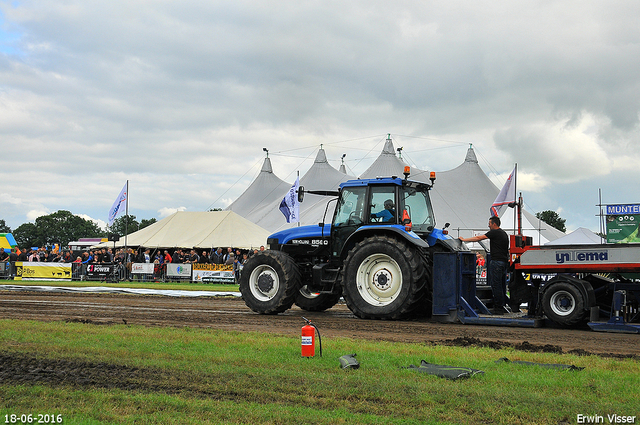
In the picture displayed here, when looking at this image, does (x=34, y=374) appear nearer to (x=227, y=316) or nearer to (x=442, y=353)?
(x=442, y=353)

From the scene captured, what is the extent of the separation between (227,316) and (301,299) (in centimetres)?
225

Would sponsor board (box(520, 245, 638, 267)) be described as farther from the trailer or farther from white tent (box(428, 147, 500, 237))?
white tent (box(428, 147, 500, 237))

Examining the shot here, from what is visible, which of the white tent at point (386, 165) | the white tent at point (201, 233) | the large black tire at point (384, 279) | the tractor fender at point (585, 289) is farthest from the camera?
the white tent at point (386, 165)

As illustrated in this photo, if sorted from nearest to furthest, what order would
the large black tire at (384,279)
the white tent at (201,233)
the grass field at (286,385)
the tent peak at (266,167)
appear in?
1. the grass field at (286,385)
2. the large black tire at (384,279)
3. the white tent at (201,233)
4. the tent peak at (266,167)

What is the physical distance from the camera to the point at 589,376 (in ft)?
18.3

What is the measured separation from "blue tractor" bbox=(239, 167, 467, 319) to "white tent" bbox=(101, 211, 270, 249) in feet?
74.0

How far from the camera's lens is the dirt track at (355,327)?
311 inches

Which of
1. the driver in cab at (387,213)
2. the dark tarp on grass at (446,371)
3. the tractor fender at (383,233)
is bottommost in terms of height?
the dark tarp on grass at (446,371)

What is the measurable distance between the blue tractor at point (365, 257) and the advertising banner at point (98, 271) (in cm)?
1947

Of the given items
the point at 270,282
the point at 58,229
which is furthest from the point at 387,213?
the point at 58,229

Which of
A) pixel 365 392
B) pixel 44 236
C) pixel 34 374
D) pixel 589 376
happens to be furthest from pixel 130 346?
pixel 44 236

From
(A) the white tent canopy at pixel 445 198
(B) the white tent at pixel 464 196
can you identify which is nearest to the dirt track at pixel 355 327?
(A) the white tent canopy at pixel 445 198

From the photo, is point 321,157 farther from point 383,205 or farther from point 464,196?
point 383,205

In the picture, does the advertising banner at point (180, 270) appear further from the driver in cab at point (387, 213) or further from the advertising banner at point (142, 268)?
the driver in cab at point (387, 213)
